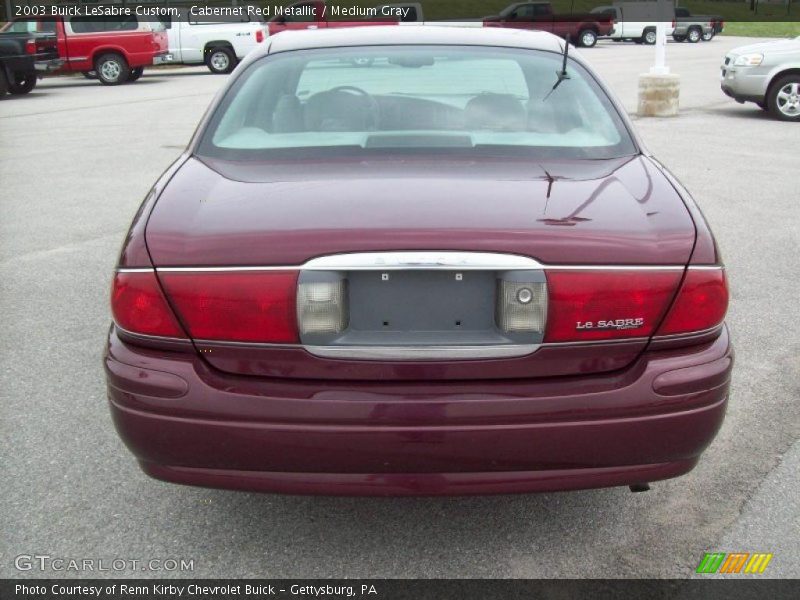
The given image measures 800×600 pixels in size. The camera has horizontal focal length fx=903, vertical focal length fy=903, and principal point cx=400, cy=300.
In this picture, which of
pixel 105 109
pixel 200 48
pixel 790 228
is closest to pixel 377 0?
pixel 200 48

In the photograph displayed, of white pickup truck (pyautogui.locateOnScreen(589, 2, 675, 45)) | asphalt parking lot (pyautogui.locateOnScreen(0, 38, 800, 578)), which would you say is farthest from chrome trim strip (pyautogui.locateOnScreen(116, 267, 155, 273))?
white pickup truck (pyautogui.locateOnScreen(589, 2, 675, 45))

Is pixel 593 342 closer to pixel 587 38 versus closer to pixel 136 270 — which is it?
pixel 136 270

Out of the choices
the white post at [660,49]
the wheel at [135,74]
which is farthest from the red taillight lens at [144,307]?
the wheel at [135,74]

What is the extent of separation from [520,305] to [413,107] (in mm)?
1319

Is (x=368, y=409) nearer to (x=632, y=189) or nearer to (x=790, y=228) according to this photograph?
(x=632, y=189)

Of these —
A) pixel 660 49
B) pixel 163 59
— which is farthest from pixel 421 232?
pixel 163 59

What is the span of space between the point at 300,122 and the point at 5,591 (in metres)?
1.86

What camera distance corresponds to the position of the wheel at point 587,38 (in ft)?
122

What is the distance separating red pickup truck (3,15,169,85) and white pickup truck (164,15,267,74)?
5.53 ft

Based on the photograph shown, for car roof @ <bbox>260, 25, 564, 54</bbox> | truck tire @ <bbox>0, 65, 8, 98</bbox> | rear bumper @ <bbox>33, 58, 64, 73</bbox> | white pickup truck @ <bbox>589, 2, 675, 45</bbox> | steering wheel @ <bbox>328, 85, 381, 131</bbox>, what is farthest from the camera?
white pickup truck @ <bbox>589, 2, 675, 45</bbox>

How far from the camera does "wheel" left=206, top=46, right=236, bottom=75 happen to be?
24.1 metres

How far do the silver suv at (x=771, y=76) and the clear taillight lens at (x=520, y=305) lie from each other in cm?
1257

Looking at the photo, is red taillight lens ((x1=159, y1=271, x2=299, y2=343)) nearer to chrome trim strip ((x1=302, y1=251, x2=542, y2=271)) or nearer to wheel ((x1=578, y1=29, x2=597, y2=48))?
chrome trim strip ((x1=302, y1=251, x2=542, y2=271))

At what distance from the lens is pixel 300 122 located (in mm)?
3373
